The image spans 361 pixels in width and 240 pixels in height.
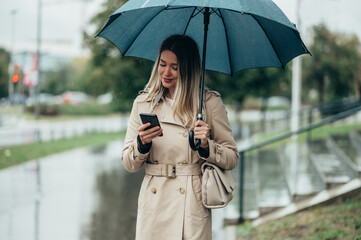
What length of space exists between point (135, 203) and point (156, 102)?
456 centimetres

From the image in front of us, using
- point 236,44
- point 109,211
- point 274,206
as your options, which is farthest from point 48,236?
point 236,44

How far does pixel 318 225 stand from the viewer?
5.00m

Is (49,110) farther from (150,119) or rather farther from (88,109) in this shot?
(150,119)

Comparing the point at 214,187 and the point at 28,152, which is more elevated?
the point at 214,187

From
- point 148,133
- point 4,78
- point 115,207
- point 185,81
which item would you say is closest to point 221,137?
point 185,81

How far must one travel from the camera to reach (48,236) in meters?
5.50

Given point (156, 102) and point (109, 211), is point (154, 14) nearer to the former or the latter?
point (156, 102)

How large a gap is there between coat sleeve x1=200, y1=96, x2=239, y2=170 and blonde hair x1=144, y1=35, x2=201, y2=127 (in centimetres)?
13

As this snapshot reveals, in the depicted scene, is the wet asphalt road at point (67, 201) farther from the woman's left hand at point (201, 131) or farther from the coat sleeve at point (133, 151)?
the woman's left hand at point (201, 131)

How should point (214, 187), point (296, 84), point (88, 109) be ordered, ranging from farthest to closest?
point (88, 109)
point (296, 84)
point (214, 187)

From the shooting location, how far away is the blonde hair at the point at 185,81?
2.89m

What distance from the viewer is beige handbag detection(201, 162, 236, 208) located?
2.76m

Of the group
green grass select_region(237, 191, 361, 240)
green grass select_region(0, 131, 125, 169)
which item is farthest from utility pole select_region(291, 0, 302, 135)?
green grass select_region(237, 191, 361, 240)

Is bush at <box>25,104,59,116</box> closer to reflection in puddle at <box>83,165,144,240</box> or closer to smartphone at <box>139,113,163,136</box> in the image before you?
reflection in puddle at <box>83,165,144,240</box>
